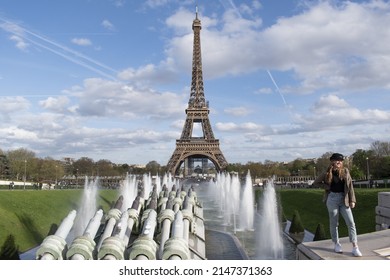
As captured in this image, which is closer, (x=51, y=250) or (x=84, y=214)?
(x=51, y=250)

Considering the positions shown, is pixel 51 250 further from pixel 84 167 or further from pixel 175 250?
pixel 84 167

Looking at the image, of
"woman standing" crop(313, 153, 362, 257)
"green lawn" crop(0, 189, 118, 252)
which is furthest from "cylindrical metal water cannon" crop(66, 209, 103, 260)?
"green lawn" crop(0, 189, 118, 252)

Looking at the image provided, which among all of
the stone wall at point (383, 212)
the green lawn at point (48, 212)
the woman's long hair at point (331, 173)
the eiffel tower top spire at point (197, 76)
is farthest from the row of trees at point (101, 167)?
the woman's long hair at point (331, 173)

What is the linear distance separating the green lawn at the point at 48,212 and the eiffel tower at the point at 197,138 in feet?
154

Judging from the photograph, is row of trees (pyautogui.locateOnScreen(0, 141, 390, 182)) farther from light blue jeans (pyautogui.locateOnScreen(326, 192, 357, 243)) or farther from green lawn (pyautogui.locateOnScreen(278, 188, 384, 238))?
light blue jeans (pyautogui.locateOnScreen(326, 192, 357, 243))

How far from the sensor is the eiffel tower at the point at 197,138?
80.1m

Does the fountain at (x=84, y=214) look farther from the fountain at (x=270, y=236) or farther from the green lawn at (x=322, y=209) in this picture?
the green lawn at (x=322, y=209)

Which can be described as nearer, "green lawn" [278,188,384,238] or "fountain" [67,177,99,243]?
"green lawn" [278,188,384,238]

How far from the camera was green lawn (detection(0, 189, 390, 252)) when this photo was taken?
19.0 meters

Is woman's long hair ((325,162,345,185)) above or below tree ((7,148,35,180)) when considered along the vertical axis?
below

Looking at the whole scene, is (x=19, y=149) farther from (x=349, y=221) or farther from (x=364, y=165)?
(x=349, y=221)

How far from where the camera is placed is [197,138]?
274 feet

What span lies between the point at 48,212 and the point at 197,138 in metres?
59.6

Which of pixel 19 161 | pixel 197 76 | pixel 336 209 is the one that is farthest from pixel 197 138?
pixel 336 209
